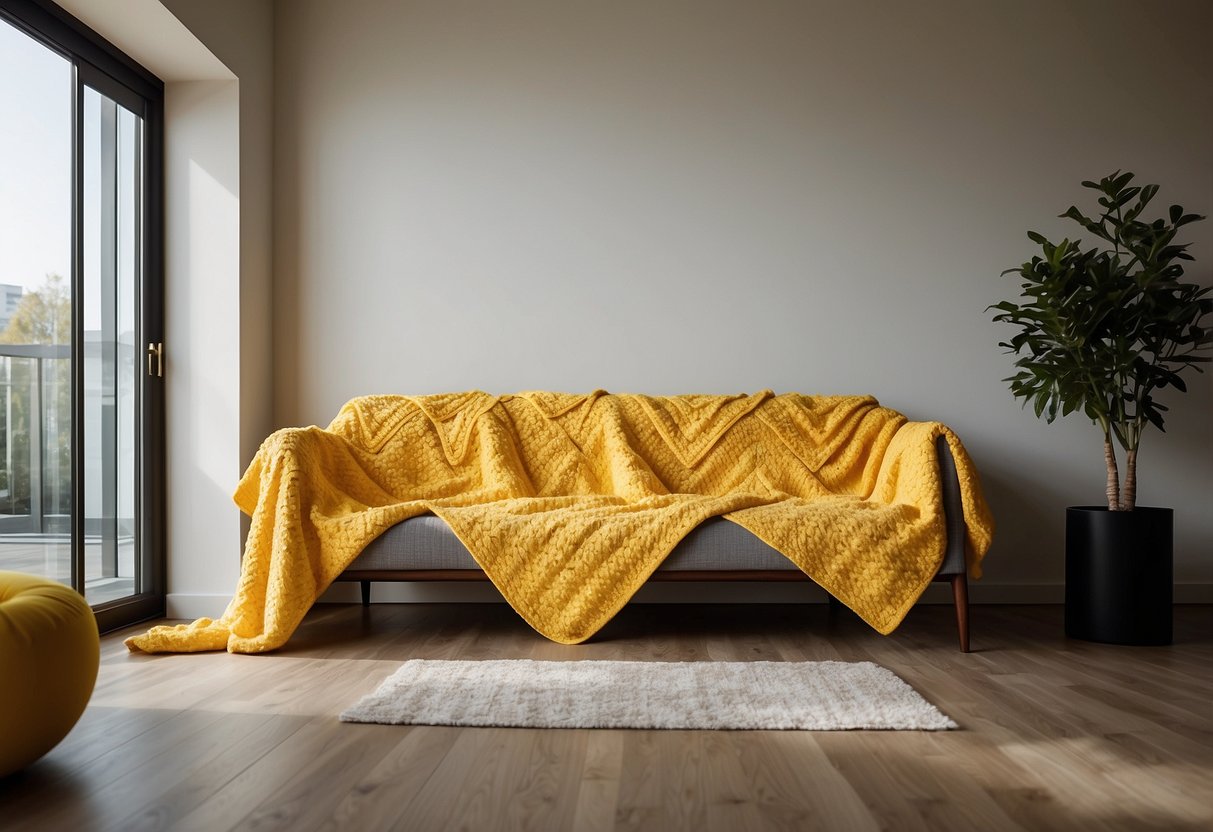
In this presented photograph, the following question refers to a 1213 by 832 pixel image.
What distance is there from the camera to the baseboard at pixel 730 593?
342 cm

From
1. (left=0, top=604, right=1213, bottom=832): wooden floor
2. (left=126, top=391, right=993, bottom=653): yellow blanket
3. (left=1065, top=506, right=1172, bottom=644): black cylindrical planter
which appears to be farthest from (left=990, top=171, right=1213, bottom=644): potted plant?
(left=126, top=391, right=993, bottom=653): yellow blanket

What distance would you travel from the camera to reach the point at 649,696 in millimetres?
2023

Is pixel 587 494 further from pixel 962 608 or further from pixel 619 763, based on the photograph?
pixel 619 763

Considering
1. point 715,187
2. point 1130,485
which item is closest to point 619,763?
point 1130,485

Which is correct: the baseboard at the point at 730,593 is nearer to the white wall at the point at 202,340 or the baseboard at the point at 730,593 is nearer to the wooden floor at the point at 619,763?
the white wall at the point at 202,340

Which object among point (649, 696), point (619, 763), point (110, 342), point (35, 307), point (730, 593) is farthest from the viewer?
point (730, 593)

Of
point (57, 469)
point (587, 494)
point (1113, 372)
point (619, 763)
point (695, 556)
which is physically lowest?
point (619, 763)

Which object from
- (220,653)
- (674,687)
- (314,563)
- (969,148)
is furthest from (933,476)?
(220,653)

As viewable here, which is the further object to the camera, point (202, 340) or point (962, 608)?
point (202, 340)

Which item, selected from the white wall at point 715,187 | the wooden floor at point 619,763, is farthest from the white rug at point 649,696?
the white wall at point 715,187

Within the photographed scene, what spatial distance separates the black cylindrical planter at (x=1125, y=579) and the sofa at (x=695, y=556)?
1.44 ft

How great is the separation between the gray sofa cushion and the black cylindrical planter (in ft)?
3.02

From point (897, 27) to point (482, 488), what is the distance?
7.55 ft

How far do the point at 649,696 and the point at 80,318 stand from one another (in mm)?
2011
